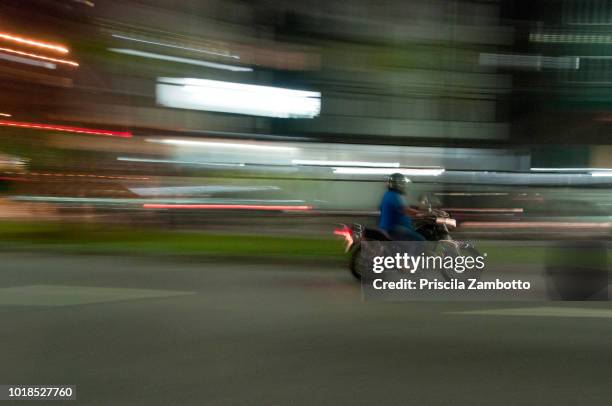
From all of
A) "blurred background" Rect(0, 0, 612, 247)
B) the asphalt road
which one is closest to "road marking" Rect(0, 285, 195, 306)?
the asphalt road

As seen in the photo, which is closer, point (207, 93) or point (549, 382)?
point (549, 382)

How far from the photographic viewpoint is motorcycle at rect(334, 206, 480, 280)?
9281 millimetres

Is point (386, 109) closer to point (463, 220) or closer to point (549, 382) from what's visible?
point (463, 220)

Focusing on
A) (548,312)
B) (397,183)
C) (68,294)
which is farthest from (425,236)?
(68,294)

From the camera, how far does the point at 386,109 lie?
32.8 m

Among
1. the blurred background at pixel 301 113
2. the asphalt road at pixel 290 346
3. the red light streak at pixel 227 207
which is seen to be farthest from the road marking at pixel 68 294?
the red light streak at pixel 227 207

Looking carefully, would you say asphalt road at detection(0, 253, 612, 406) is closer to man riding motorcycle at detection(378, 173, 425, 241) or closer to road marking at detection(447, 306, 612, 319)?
road marking at detection(447, 306, 612, 319)

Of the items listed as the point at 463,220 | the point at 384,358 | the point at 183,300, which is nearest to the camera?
the point at 384,358

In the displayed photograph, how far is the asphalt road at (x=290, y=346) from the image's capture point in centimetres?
497

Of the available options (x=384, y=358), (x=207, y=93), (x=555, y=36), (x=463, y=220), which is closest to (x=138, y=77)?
(x=207, y=93)

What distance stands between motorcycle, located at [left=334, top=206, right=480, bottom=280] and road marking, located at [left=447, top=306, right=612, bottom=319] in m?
1.32

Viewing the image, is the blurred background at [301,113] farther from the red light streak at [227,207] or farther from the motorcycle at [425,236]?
the motorcycle at [425,236]

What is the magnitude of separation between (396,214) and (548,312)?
2305 millimetres

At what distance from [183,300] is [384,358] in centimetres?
332
